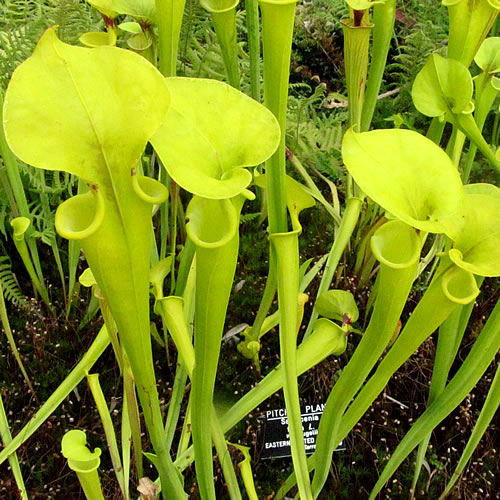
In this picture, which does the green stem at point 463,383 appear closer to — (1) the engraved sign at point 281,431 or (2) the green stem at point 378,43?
(1) the engraved sign at point 281,431

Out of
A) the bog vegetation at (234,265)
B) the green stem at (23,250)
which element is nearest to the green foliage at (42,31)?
the bog vegetation at (234,265)

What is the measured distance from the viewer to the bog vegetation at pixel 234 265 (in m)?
0.48

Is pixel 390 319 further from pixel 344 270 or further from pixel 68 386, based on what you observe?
pixel 344 270

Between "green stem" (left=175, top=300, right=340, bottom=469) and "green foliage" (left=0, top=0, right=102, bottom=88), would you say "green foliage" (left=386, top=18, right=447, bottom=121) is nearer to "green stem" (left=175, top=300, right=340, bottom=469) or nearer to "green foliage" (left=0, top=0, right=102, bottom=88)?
"green foliage" (left=0, top=0, right=102, bottom=88)

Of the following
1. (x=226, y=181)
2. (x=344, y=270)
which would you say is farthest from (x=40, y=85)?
(x=344, y=270)

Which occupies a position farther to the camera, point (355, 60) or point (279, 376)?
point (355, 60)

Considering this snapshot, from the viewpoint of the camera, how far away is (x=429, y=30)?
209 centimetres

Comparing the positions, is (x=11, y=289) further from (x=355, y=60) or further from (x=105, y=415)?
(x=355, y=60)

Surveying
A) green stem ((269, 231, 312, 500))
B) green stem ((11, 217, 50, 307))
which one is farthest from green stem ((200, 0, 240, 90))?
green stem ((11, 217, 50, 307))

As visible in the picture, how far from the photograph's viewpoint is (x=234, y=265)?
1.92ft

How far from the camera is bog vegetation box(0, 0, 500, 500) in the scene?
18.9 inches

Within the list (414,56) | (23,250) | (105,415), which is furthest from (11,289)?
(414,56)

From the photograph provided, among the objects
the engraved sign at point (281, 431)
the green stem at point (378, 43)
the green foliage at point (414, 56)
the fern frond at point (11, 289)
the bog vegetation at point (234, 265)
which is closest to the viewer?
the bog vegetation at point (234, 265)

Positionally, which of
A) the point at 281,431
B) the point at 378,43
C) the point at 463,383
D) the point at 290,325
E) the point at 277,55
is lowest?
the point at 281,431
